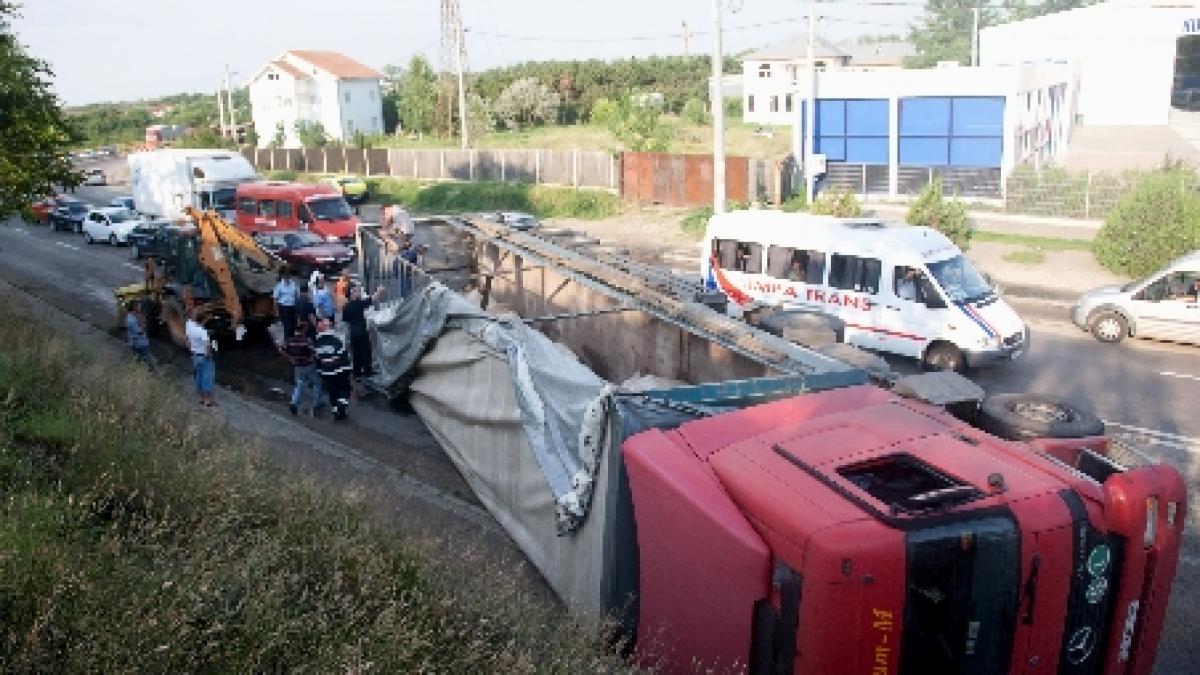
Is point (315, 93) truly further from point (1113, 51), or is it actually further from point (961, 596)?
point (961, 596)

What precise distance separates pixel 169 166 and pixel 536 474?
26.3 meters

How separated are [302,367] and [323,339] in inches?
30.7

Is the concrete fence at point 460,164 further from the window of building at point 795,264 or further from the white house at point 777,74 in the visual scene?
the white house at point 777,74

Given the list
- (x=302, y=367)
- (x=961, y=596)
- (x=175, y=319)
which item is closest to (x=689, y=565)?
(x=961, y=596)

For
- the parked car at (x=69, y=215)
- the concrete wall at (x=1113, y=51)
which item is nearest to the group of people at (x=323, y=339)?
the parked car at (x=69, y=215)

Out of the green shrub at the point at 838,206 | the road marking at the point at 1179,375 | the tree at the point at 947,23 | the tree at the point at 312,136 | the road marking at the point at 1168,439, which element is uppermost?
the tree at the point at 947,23

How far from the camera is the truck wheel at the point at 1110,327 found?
16.5 m

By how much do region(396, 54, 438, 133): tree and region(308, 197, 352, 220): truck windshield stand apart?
35213mm

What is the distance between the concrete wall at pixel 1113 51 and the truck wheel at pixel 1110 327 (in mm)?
34217

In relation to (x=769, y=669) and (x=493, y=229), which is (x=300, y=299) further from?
(x=769, y=669)

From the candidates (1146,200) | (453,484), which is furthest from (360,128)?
(453,484)

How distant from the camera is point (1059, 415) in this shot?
284 inches

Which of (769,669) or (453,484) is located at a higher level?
(769,669)

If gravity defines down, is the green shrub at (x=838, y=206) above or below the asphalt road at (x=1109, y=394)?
above
